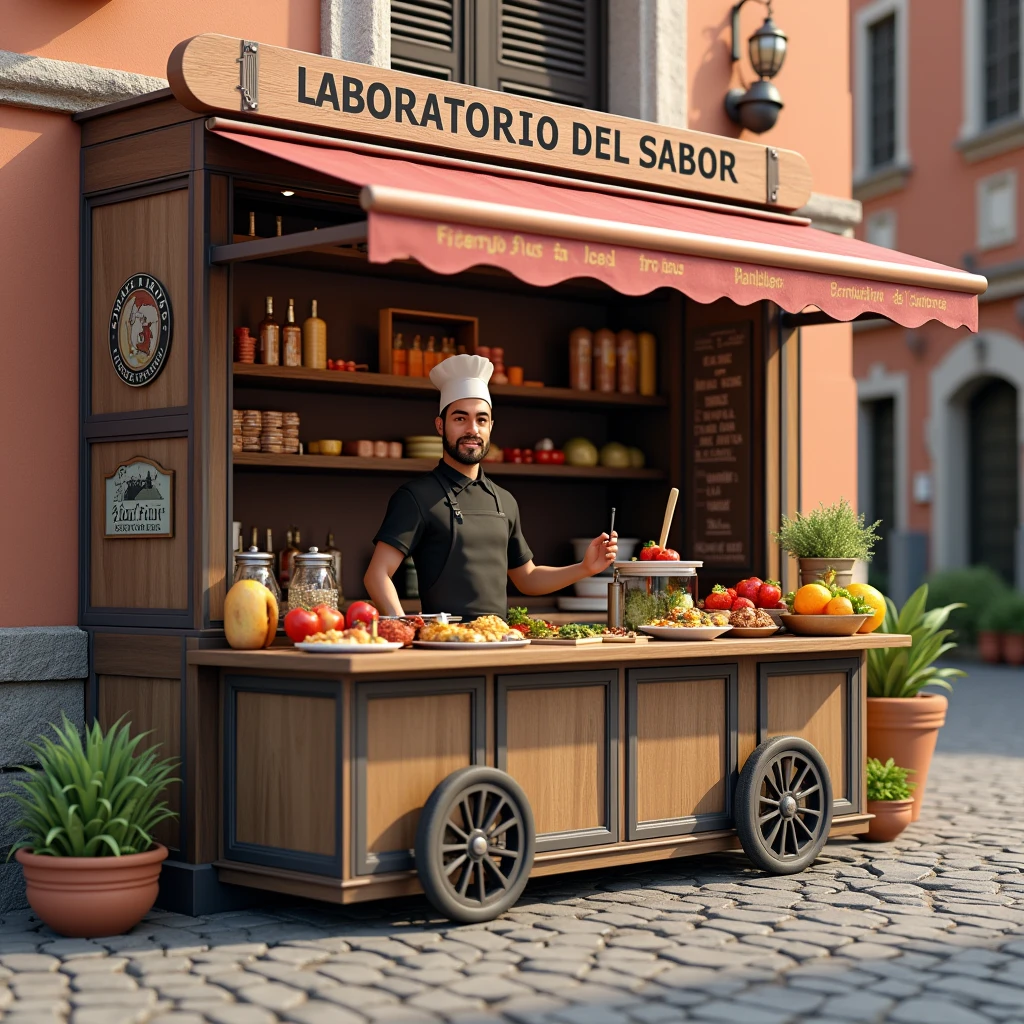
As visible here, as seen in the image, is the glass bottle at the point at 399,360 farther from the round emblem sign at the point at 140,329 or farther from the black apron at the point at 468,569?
the round emblem sign at the point at 140,329

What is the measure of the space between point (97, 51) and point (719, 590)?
3.66m

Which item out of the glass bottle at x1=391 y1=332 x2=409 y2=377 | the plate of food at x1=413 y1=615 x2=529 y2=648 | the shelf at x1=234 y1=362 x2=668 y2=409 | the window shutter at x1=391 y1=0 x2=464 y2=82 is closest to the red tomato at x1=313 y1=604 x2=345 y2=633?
the plate of food at x1=413 y1=615 x2=529 y2=648

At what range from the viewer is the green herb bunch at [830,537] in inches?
321

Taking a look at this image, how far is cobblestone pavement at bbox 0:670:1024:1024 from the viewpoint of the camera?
16.4ft

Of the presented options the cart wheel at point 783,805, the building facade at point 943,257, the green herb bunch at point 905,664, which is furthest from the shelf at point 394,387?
the building facade at point 943,257

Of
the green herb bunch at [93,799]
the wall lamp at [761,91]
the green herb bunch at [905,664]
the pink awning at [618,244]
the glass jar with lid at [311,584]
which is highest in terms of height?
the wall lamp at [761,91]

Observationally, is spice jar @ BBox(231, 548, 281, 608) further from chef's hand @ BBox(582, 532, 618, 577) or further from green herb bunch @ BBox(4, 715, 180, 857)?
chef's hand @ BBox(582, 532, 618, 577)

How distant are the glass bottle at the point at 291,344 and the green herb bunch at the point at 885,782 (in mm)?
3421

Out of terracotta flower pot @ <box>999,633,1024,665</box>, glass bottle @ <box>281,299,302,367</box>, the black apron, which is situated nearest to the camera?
the black apron

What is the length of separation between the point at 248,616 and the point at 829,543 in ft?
10.1

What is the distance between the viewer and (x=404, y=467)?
8.79 metres

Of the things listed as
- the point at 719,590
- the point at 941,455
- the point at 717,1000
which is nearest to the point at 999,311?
the point at 941,455

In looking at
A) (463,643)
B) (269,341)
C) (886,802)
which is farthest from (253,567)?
(886,802)

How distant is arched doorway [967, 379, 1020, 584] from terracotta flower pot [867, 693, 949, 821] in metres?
12.2
